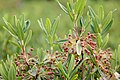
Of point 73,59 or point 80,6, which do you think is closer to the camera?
point 73,59

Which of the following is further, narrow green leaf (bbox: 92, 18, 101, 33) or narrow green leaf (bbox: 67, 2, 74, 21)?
narrow green leaf (bbox: 92, 18, 101, 33)

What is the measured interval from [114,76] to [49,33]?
0.36 meters

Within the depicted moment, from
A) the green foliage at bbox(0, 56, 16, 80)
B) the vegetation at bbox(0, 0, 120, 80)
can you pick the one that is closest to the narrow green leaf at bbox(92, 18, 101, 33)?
the vegetation at bbox(0, 0, 120, 80)

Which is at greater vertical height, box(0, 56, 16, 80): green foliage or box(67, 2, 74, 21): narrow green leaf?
box(67, 2, 74, 21): narrow green leaf

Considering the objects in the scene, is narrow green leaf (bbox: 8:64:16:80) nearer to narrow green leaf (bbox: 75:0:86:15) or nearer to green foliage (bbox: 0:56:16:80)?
green foliage (bbox: 0:56:16:80)

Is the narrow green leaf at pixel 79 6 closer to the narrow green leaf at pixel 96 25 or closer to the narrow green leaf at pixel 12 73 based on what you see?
the narrow green leaf at pixel 96 25

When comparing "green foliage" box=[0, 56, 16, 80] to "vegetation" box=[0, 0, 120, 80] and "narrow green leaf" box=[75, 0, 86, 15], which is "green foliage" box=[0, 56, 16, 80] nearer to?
"vegetation" box=[0, 0, 120, 80]

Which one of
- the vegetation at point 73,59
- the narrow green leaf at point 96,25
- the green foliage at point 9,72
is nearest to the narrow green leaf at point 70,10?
the vegetation at point 73,59

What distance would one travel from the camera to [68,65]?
143 cm

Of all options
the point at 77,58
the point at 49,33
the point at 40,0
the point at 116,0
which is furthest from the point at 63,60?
the point at 40,0

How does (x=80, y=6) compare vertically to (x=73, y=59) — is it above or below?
above

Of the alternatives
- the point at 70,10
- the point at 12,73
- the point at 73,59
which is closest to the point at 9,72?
the point at 12,73

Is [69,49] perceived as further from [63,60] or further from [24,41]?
[24,41]

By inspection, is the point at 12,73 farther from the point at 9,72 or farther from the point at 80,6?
the point at 80,6
